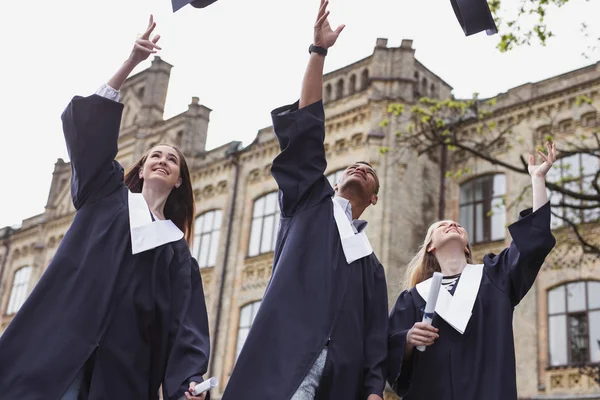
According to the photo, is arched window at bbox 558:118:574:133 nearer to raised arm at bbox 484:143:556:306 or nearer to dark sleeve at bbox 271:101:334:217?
raised arm at bbox 484:143:556:306

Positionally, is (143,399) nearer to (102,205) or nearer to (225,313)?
(102,205)

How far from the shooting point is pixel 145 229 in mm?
3861

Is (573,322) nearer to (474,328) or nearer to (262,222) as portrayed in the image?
(262,222)

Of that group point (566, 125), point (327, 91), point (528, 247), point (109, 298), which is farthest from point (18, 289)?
point (528, 247)

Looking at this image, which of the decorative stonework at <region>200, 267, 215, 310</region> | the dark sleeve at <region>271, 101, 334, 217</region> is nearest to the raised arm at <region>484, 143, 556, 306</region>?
the dark sleeve at <region>271, 101, 334, 217</region>

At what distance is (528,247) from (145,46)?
2369 mm

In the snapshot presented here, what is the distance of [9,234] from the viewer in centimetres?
3341

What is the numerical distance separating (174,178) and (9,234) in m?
31.6

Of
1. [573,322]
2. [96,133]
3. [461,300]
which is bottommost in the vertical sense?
[461,300]

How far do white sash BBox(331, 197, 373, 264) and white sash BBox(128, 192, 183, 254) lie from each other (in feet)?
2.79

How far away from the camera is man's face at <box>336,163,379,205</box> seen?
436cm

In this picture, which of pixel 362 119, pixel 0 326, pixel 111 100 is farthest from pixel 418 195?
pixel 0 326

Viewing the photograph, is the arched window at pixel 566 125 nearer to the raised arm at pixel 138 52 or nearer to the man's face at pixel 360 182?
the man's face at pixel 360 182

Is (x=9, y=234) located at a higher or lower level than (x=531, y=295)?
higher
